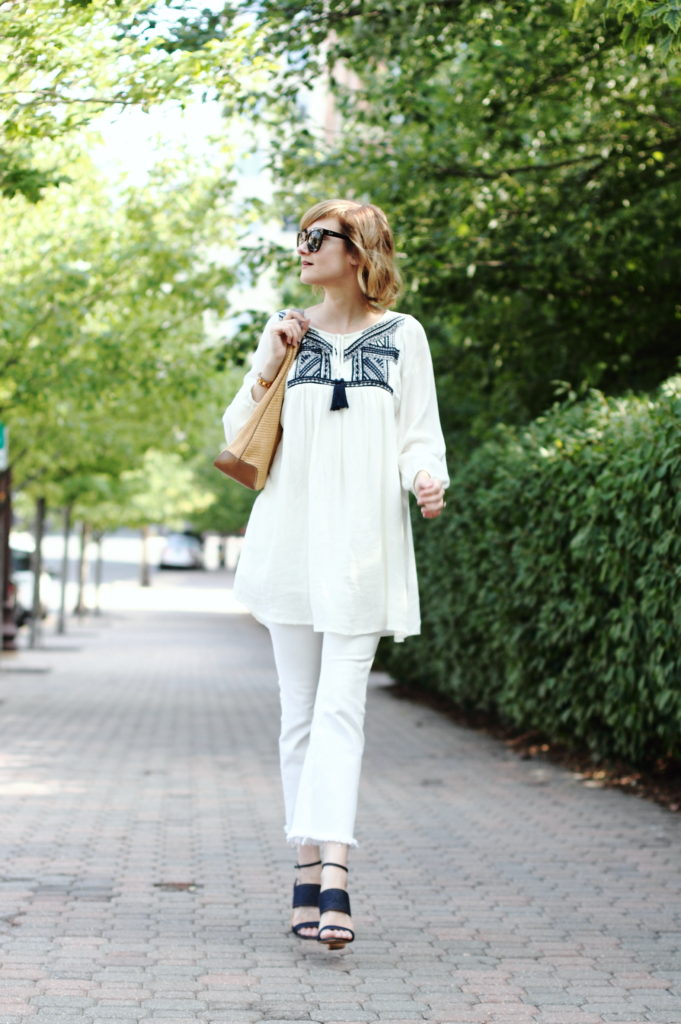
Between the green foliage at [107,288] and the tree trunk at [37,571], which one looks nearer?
the green foliage at [107,288]

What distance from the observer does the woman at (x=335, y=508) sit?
4.28 m

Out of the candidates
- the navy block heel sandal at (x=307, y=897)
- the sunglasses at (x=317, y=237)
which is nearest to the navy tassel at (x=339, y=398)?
the sunglasses at (x=317, y=237)

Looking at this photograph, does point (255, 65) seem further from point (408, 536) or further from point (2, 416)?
point (2, 416)

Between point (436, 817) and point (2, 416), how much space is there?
10.1 meters

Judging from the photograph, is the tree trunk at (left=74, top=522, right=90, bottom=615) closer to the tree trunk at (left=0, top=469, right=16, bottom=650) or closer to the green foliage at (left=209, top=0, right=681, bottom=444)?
the tree trunk at (left=0, top=469, right=16, bottom=650)

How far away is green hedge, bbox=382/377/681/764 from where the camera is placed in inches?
278

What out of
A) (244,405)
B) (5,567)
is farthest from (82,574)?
(244,405)

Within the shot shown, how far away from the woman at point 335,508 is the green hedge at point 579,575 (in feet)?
8.02

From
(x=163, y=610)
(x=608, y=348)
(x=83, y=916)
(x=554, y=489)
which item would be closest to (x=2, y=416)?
(x=608, y=348)

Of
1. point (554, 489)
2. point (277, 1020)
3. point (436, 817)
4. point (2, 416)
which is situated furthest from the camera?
point (2, 416)

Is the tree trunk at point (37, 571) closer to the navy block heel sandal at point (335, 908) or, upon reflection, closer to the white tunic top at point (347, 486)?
the white tunic top at point (347, 486)

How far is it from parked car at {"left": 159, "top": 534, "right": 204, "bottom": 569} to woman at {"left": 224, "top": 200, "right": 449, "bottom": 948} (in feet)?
233

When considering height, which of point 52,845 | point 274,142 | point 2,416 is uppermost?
point 274,142

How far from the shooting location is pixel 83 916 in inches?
192
